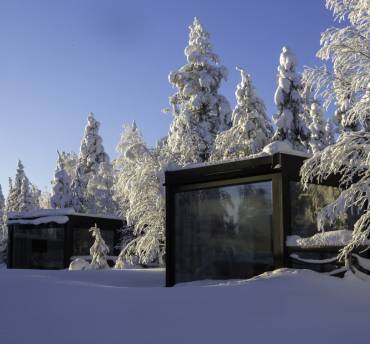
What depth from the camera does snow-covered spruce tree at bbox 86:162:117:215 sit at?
1698 inches

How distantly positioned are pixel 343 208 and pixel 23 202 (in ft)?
162

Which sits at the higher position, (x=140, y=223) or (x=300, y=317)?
(x=140, y=223)

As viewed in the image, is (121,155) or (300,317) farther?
(121,155)

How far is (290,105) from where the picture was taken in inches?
1144

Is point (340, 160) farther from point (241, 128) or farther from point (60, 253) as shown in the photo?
point (60, 253)

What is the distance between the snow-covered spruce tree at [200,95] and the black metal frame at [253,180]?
523 inches

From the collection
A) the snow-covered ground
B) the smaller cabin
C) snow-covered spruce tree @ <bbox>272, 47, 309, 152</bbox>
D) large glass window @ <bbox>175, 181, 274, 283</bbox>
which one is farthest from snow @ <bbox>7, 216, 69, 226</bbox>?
the snow-covered ground

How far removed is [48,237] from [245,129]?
12.1 meters

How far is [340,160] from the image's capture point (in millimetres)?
10727

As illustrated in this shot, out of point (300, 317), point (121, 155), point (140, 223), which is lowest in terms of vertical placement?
point (300, 317)

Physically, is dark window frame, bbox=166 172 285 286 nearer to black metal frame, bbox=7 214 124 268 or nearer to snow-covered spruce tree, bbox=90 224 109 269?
snow-covered spruce tree, bbox=90 224 109 269

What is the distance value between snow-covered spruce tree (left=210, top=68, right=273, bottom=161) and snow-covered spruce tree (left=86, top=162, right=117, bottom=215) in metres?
17.4

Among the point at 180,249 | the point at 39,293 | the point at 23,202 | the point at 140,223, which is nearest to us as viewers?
the point at 39,293

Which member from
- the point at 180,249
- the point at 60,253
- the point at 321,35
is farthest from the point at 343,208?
the point at 60,253
